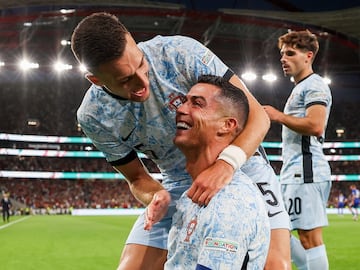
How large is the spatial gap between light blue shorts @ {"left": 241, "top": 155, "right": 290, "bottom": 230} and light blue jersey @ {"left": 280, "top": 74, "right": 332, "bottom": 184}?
1.69 metres

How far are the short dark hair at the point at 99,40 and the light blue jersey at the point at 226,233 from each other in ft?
2.96

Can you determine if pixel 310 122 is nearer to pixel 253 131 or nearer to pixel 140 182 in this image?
pixel 140 182

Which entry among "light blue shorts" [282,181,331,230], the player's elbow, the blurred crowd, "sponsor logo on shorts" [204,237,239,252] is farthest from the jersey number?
the blurred crowd

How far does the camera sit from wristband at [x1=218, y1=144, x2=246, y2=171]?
2525 mm

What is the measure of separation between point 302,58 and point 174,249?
312 centimetres

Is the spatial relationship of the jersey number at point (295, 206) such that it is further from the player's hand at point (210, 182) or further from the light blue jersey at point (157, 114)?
the player's hand at point (210, 182)

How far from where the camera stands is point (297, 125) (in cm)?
466

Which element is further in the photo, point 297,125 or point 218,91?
point 297,125

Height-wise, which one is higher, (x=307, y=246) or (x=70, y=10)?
(x=70, y=10)

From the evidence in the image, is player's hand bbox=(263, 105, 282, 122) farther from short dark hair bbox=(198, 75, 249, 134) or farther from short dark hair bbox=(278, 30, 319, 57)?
short dark hair bbox=(198, 75, 249, 134)

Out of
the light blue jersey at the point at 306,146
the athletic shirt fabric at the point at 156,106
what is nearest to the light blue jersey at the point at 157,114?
the athletic shirt fabric at the point at 156,106

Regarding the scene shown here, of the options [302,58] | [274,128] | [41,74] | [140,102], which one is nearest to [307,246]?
[302,58]

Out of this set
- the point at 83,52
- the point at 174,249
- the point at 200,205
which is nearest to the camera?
the point at 200,205

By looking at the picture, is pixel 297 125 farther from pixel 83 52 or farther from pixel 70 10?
pixel 70 10
